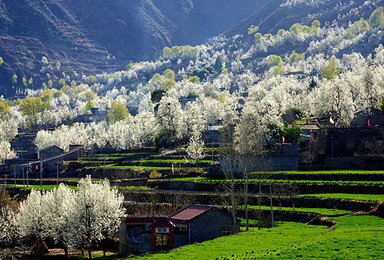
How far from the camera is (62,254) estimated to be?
79.6 metres

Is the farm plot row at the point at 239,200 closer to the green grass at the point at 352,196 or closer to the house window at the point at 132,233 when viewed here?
the green grass at the point at 352,196

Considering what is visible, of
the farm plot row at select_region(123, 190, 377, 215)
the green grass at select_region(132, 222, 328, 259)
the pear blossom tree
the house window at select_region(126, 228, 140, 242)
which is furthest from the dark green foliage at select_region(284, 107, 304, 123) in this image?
the house window at select_region(126, 228, 140, 242)

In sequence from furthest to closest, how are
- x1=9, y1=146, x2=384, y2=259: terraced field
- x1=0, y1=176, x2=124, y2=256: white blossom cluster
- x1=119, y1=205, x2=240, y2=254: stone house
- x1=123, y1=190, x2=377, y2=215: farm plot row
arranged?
x1=0, y1=176, x2=124, y2=256: white blossom cluster → x1=123, y1=190, x2=377, y2=215: farm plot row → x1=119, y1=205, x2=240, y2=254: stone house → x1=9, y1=146, x2=384, y2=259: terraced field

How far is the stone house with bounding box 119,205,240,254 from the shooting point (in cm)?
6919

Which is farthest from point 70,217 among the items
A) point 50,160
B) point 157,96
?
point 157,96

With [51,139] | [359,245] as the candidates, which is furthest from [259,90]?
[359,245]

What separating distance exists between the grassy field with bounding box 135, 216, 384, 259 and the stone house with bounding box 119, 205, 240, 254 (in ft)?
12.7

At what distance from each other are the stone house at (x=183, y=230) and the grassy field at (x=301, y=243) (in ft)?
12.7

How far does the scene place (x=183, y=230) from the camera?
7094cm

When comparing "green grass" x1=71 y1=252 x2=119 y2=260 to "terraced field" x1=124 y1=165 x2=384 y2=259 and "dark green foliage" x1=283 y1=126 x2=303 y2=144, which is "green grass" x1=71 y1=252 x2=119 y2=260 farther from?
"dark green foliage" x1=283 y1=126 x2=303 y2=144

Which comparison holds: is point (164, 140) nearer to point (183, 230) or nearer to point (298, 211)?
point (298, 211)

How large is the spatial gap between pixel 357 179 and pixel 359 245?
33.3 meters

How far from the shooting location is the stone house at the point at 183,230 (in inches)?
2724

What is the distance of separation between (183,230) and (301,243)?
58.3ft
